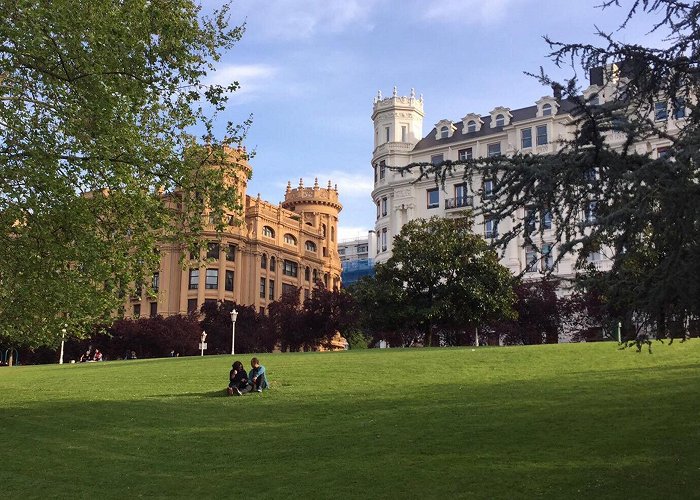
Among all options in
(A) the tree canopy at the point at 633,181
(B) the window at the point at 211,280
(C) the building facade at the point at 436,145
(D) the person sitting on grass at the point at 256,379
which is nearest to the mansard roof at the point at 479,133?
(C) the building facade at the point at 436,145

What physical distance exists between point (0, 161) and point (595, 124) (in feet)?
45.3

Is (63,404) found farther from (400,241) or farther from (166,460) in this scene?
(400,241)

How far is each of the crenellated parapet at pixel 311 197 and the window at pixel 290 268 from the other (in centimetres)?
1446

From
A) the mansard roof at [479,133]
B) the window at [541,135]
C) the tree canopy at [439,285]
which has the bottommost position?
the tree canopy at [439,285]

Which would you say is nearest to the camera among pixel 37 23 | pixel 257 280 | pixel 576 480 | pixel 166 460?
pixel 576 480

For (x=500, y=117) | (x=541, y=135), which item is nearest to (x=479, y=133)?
(x=500, y=117)

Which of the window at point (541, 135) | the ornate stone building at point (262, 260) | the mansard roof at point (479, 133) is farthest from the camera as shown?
the ornate stone building at point (262, 260)

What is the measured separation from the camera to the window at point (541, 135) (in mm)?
74375

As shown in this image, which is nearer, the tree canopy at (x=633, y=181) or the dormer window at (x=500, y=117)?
the tree canopy at (x=633, y=181)

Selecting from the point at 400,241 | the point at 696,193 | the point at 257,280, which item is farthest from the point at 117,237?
the point at 257,280

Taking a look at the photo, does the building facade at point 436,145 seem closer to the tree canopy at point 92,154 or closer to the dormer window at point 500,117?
the dormer window at point 500,117

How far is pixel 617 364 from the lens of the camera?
25.1 m

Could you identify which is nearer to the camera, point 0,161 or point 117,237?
Answer: point 0,161

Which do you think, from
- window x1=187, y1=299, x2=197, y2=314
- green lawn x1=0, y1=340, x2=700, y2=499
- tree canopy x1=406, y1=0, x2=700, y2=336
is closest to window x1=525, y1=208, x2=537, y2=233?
tree canopy x1=406, y1=0, x2=700, y2=336
